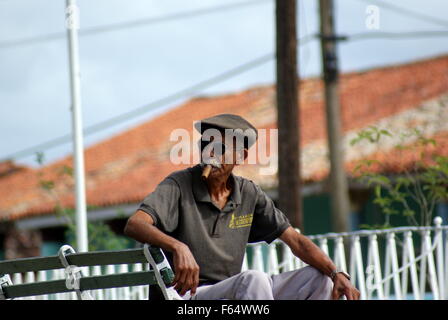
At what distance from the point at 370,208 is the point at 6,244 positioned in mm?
7739

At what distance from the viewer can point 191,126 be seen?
22.8 meters

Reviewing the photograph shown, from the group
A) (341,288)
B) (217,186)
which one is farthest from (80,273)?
(341,288)

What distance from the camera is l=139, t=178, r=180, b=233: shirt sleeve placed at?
12.9ft

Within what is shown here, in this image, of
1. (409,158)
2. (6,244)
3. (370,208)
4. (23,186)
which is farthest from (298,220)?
(23,186)

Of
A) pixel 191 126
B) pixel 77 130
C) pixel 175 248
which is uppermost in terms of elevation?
pixel 191 126

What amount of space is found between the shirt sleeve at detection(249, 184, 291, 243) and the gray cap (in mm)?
291

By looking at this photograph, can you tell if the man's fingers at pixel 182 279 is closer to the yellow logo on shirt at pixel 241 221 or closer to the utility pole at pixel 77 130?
the yellow logo on shirt at pixel 241 221

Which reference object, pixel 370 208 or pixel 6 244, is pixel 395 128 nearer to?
pixel 370 208

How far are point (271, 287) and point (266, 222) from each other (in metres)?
0.38

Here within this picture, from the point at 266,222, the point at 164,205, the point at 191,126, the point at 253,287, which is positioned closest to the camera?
the point at 253,287

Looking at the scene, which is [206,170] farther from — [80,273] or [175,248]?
[80,273]

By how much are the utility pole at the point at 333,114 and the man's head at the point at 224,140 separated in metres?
9.47
